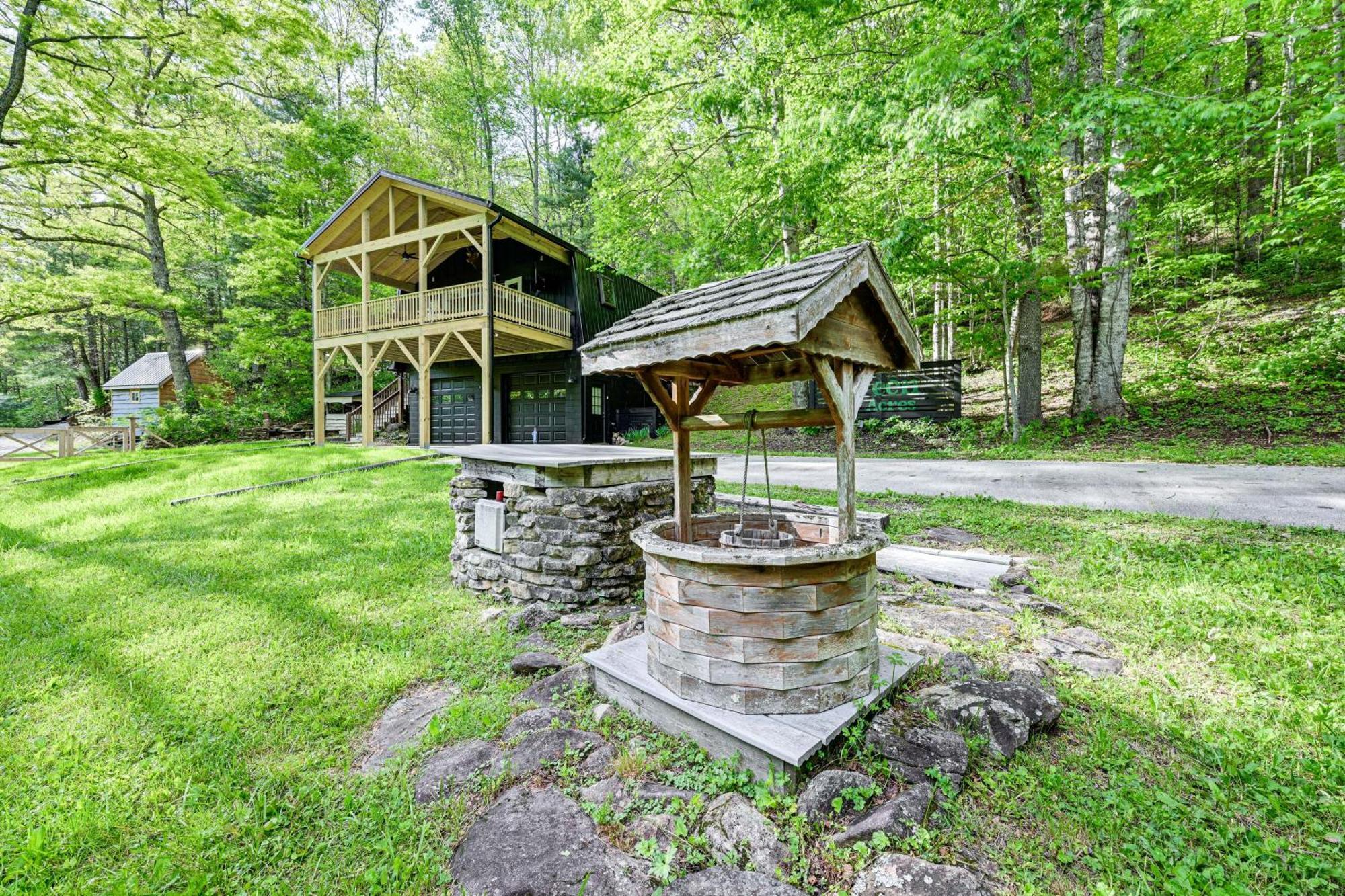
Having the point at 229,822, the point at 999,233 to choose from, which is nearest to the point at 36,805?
the point at 229,822

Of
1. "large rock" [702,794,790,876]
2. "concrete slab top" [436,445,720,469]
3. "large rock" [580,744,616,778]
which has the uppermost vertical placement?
"concrete slab top" [436,445,720,469]

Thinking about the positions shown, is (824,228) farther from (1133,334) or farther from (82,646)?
(82,646)

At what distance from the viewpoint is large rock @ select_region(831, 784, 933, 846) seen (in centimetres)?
174

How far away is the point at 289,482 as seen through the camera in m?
8.47

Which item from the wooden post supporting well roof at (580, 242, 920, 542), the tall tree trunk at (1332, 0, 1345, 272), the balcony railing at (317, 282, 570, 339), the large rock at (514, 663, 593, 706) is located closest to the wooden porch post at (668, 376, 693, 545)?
the wooden post supporting well roof at (580, 242, 920, 542)

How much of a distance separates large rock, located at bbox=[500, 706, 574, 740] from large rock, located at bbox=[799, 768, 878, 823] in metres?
1.21

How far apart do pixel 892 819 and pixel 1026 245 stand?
36.7ft

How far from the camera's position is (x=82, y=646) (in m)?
3.38

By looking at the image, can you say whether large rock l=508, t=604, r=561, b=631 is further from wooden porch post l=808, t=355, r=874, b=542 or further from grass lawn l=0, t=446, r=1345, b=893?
Answer: wooden porch post l=808, t=355, r=874, b=542

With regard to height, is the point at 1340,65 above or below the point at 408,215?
below

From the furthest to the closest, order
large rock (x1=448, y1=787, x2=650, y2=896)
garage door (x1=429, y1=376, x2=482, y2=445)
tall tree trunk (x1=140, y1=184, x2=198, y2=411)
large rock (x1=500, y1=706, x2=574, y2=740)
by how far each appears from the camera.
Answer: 1. tall tree trunk (x1=140, y1=184, x2=198, y2=411)
2. garage door (x1=429, y1=376, x2=482, y2=445)
3. large rock (x1=500, y1=706, x2=574, y2=740)
4. large rock (x1=448, y1=787, x2=650, y2=896)

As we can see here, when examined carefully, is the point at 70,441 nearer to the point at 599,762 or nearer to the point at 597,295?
the point at 597,295

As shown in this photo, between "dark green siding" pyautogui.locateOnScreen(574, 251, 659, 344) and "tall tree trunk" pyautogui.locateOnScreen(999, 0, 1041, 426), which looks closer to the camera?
"tall tree trunk" pyautogui.locateOnScreen(999, 0, 1041, 426)

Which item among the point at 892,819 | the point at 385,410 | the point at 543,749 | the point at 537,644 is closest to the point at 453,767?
the point at 543,749
